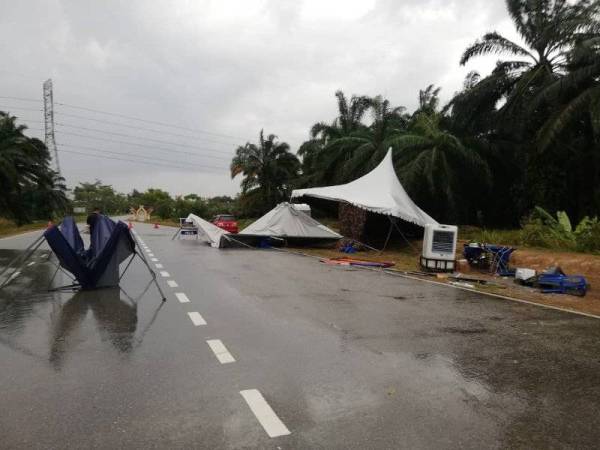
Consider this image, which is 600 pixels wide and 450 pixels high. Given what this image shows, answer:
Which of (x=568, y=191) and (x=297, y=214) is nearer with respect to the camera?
(x=297, y=214)

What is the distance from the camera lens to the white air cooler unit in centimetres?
1309

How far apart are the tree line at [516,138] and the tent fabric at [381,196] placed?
3.52 m

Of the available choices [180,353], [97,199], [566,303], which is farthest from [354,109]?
[97,199]

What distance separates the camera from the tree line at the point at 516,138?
61.8 feet

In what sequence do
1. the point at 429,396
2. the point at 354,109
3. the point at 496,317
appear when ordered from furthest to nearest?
1. the point at 354,109
2. the point at 496,317
3. the point at 429,396

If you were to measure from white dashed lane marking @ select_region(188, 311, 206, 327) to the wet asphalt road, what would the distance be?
14cm

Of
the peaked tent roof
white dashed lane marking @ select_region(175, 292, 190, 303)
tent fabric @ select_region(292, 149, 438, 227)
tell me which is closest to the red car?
the peaked tent roof

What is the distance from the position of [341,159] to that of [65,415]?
2959 centimetres

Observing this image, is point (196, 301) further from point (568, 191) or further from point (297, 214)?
point (568, 191)

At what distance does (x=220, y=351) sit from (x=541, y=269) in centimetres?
1084

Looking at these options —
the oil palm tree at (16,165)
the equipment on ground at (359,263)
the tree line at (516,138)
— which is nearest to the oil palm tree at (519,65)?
the tree line at (516,138)

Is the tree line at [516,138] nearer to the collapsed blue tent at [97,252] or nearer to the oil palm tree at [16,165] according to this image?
the collapsed blue tent at [97,252]

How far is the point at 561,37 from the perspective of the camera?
18.7 m

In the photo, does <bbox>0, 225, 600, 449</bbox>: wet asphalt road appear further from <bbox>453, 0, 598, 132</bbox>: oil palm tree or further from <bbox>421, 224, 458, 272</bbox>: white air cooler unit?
<bbox>453, 0, 598, 132</bbox>: oil palm tree
